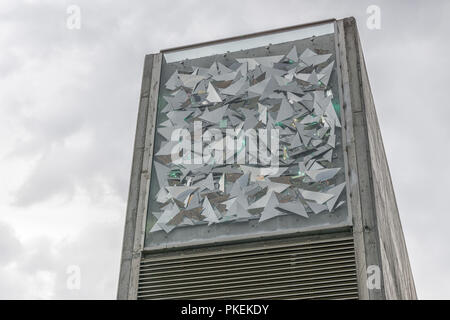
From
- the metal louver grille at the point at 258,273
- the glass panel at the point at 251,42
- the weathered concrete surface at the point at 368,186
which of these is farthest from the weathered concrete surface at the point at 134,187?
the weathered concrete surface at the point at 368,186

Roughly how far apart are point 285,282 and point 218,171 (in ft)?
8.37

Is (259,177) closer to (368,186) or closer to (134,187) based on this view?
(368,186)

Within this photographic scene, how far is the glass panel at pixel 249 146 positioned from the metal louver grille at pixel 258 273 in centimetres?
36

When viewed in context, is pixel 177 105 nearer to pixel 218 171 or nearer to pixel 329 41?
pixel 218 171

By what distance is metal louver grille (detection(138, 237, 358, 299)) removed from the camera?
11.9 metres

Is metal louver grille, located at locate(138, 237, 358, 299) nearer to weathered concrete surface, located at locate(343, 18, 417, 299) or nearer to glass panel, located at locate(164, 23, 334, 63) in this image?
weathered concrete surface, located at locate(343, 18, 417, 299)

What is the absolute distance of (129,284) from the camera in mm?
12750

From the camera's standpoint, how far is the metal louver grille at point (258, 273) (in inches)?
468

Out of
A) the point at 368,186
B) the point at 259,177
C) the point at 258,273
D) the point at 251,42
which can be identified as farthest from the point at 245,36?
the point at 258,273

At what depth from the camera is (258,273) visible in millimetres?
12289

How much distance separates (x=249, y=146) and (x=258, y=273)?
2.52 metres

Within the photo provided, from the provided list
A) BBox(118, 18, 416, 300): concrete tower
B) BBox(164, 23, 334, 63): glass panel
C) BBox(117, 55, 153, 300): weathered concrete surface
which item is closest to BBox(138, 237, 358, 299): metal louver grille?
BBox(118, 18, 416, 300): concrete tower

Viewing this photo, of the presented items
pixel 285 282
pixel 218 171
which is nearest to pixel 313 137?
pixel 218 171
